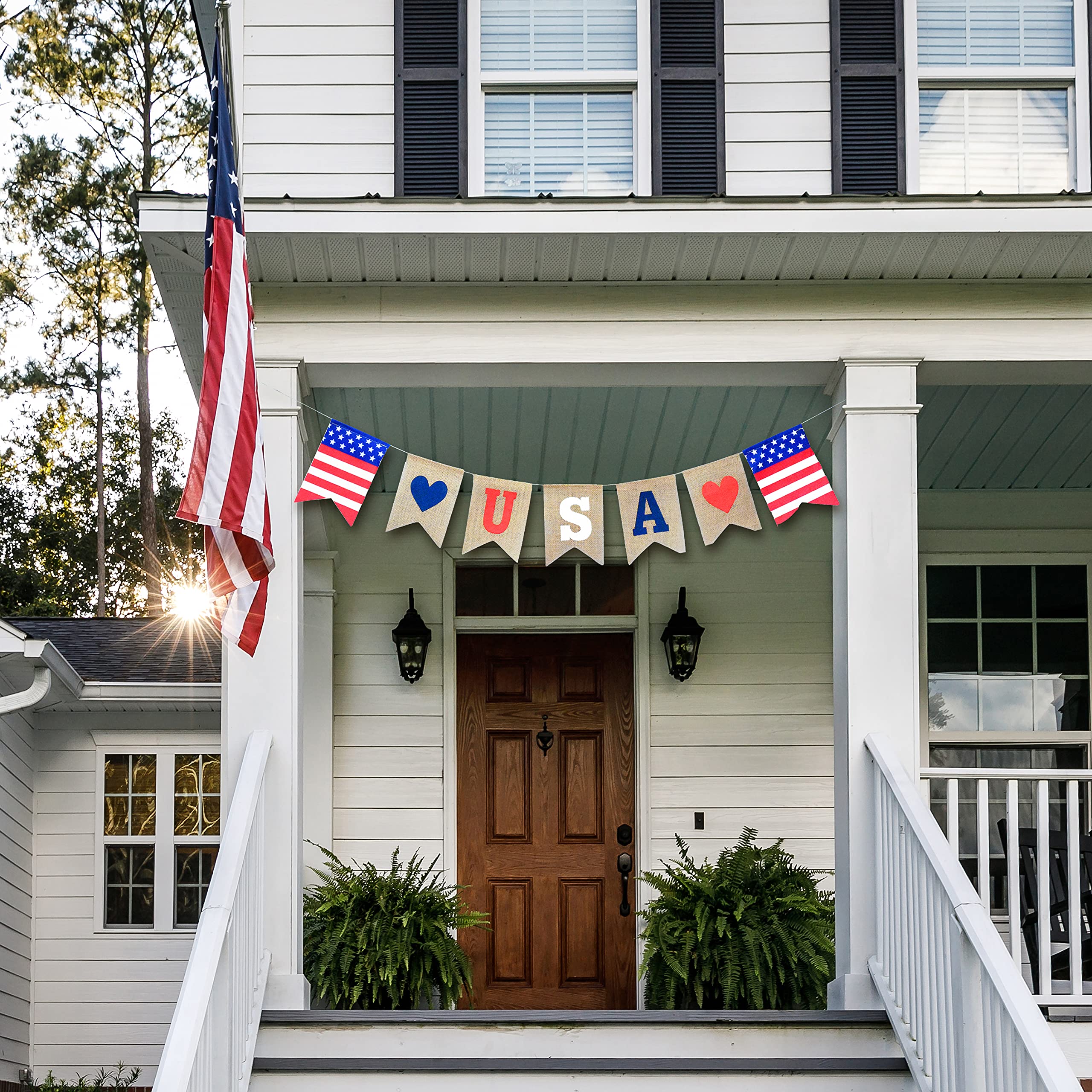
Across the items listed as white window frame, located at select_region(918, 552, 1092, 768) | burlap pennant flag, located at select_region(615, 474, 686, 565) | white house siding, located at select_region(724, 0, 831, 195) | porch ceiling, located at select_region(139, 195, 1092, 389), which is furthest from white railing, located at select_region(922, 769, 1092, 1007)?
white house siding, located at select_region(724, 0, 831, 195)

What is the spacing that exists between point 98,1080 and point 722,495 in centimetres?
462

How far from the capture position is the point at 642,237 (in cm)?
436

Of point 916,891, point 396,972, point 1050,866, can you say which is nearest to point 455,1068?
point 396,972

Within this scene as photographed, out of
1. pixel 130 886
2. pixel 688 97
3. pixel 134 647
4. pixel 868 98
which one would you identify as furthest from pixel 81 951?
pixel 868 98

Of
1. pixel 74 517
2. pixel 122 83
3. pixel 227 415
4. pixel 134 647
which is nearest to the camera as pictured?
pixel 227 415

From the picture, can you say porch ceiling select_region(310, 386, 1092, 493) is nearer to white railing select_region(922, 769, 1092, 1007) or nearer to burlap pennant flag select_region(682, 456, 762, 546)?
burlap pennant flag select_region(682, 456, 762, 546)

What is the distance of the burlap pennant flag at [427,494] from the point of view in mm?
4820

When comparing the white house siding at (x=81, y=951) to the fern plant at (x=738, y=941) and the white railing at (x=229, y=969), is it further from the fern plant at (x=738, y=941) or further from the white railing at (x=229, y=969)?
the white railing at (x=229, y=969)

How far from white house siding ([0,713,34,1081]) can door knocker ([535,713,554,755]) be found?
282cm

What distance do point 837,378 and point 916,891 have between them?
1.76 metres

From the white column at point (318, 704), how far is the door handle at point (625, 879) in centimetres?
133

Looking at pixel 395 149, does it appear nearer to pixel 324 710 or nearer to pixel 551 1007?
pixel 324 710

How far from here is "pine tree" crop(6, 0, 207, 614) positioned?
18.7 meters

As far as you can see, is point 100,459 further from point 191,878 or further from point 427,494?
point 427,494
